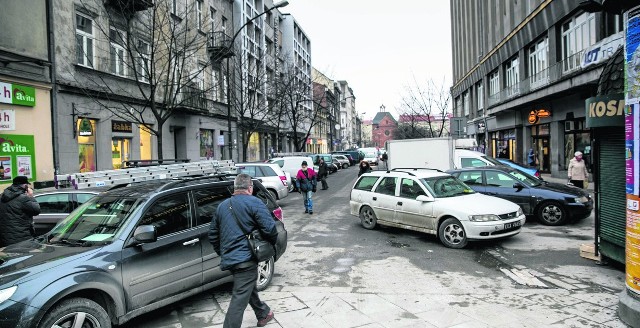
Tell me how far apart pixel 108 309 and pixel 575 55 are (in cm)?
2165

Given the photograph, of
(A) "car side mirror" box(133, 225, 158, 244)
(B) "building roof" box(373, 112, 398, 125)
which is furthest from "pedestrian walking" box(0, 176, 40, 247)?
(B) "building roof" box(373, 112, 398, 125)

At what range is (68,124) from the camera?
1520cm

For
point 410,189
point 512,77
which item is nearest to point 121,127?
point 410,189

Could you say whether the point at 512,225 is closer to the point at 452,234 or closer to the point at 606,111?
the point at 452,234

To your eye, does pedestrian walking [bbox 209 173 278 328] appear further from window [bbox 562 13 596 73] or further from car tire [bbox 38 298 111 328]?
window [bbox 562 13 596 73]

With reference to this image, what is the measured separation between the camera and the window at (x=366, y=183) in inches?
416

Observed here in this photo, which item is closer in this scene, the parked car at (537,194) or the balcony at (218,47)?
the parked car at (537,194)

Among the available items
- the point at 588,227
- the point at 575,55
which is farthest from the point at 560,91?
the point at 588,227

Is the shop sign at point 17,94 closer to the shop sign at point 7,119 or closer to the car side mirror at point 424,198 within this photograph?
the shop sign at point 7,119

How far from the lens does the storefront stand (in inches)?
490

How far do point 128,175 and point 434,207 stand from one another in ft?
19.1

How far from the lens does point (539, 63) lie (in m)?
24.9

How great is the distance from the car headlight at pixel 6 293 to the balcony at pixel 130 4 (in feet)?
50.3

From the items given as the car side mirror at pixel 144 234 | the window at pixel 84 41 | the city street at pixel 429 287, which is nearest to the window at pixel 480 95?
the city street at pixel 429 287
